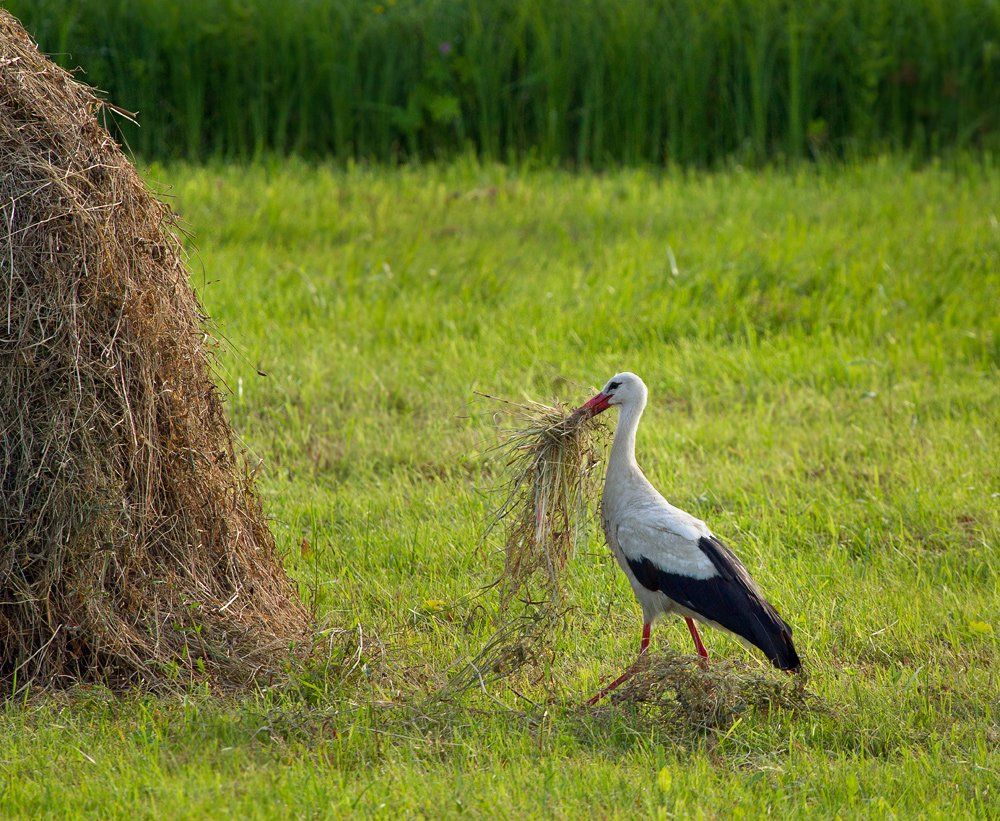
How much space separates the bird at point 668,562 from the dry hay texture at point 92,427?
1.40 metres

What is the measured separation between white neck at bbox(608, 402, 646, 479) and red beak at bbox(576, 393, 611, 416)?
0.32ft

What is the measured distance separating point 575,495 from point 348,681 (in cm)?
118

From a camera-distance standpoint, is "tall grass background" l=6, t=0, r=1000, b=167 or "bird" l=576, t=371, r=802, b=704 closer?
"bird" l=576, t=371, r=802, b=704

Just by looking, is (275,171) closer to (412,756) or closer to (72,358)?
(72,358)

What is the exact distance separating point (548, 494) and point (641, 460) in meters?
2.33

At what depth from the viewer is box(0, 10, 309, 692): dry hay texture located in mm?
4758

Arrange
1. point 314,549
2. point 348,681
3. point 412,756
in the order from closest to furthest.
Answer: point 412,756 → point 348,681 → point 314,549

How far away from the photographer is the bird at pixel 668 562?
4.96 m

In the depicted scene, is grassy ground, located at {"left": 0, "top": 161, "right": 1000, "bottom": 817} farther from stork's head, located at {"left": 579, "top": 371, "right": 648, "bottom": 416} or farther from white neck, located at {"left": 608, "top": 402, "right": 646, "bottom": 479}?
stork's head, located at {"left": 579, "top": 371, "right": 648, "bottom": 416}

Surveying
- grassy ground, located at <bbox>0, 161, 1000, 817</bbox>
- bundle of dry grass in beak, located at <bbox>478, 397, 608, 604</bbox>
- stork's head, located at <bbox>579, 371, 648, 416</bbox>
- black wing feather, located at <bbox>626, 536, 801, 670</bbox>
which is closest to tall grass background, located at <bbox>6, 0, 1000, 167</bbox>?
grassy ground, located at <bbox>0, 161, 1000, 817</bbox>

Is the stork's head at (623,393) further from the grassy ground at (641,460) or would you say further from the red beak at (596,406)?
the grassy ground at (641,460)

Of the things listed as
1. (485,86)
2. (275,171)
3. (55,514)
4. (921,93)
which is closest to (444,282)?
(275,171)

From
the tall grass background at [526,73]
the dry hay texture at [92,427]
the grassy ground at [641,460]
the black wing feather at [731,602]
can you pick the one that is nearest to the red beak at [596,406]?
the black wing feather at [731,602]

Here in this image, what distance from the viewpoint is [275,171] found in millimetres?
12023
